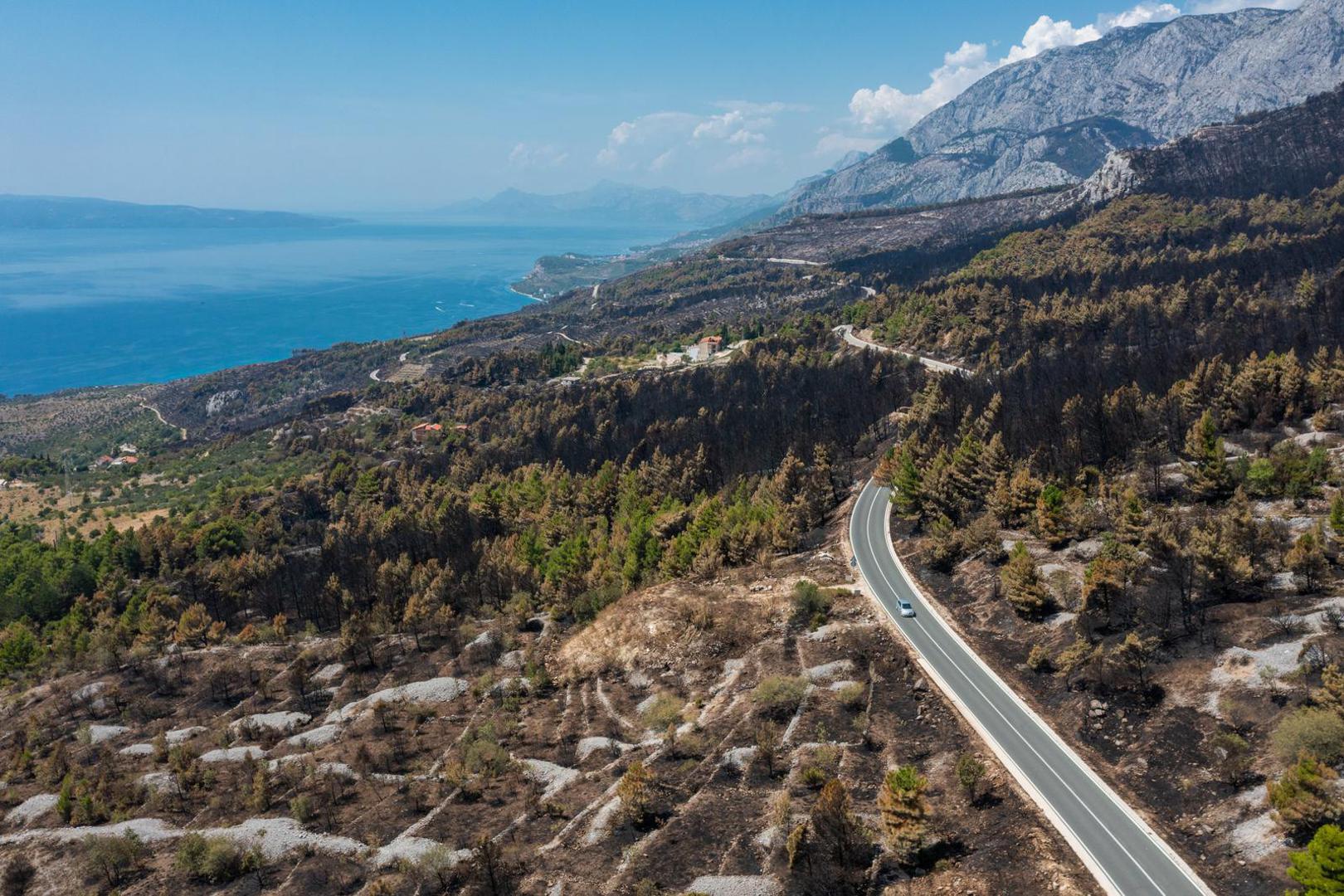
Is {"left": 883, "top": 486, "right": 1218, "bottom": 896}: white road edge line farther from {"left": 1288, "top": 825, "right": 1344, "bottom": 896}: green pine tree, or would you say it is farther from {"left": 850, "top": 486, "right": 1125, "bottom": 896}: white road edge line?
{"left": 1288, "top": 825, "right": 1344, "bottom": 896}: green pine tree

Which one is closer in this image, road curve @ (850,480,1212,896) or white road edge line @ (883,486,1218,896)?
white road edge line @ (883,486,1218,896)

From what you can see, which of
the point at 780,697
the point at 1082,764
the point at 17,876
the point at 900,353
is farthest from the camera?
the point at 900,353

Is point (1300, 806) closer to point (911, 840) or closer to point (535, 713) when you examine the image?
point (911, 840)

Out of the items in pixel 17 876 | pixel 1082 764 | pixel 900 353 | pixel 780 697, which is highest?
Result: pixel 900 353

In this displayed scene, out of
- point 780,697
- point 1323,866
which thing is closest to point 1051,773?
point 1323,866

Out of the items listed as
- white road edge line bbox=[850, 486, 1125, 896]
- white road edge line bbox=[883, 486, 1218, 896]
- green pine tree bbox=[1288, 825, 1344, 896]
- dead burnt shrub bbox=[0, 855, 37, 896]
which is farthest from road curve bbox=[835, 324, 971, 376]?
dead burnt shrub bbox=[0, 855, 37, 896]

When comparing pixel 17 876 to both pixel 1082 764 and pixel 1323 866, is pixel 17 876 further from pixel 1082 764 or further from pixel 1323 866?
pixel 1323 866

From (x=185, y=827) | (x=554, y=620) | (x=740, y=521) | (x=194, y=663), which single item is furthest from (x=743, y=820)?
(x=194, y=663)

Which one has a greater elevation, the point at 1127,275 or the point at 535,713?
the point at 1127,275
